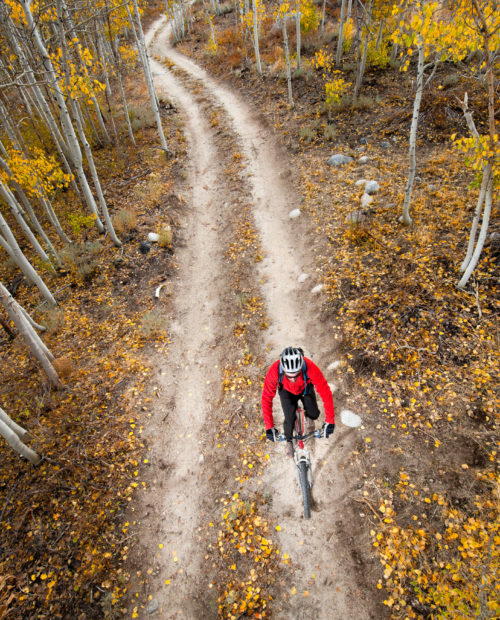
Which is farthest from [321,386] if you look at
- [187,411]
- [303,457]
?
[187,411]

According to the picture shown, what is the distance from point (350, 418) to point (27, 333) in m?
7.68

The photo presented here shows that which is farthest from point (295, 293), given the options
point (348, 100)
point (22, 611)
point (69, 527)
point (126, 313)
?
point (348, 100)

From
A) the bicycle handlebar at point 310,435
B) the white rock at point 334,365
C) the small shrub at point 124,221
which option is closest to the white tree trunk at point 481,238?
the white rock at point 334,365

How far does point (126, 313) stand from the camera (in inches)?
400

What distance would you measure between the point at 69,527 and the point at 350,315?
7949mm

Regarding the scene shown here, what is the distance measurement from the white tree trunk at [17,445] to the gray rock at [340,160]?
1439cm

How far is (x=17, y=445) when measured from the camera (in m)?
6.22

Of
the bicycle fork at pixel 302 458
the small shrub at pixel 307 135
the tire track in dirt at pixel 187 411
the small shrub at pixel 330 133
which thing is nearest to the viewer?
the tire track in dirt at pixel 187 411

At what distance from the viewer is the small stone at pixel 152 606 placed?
5.09m

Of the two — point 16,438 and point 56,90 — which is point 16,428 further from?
point 56,90

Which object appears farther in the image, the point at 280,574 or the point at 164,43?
the point at 164,43

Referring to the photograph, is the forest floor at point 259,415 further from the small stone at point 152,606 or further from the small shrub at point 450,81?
the small shrub at point 450,81

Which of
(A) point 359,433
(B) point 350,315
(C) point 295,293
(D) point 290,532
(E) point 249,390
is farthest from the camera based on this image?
(C) point 295,293

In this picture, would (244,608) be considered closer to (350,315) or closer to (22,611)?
(22,611)
